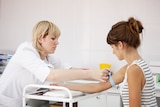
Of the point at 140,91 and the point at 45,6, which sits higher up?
the point at 45,6

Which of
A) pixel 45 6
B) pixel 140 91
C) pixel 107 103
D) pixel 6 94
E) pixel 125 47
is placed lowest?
pixel 107 103

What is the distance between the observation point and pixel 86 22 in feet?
11.1

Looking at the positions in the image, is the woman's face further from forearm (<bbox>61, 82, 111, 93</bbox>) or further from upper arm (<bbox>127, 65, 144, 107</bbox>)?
upper arm (<bbox>127, 65, 144, 107</bbox>)

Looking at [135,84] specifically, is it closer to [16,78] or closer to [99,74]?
[99,74]

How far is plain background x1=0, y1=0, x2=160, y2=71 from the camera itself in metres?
3.12

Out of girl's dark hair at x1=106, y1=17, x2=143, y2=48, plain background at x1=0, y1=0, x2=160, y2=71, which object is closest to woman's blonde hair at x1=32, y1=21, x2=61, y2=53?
girl's dark hair at x1=106, y1=17, x2=143, y2=48

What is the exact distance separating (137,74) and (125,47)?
0.20m

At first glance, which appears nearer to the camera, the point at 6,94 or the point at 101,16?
the point at 6,94

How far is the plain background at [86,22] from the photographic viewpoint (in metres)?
3.12

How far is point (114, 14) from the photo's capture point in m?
3.26

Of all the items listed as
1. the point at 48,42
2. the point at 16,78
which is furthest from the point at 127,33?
the point at 16,78

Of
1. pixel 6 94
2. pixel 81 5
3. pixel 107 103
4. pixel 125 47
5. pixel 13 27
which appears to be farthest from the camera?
pixel 13 27

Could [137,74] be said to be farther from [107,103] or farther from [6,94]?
[107,103]

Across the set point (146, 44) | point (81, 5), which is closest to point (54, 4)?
point (81, 5)
